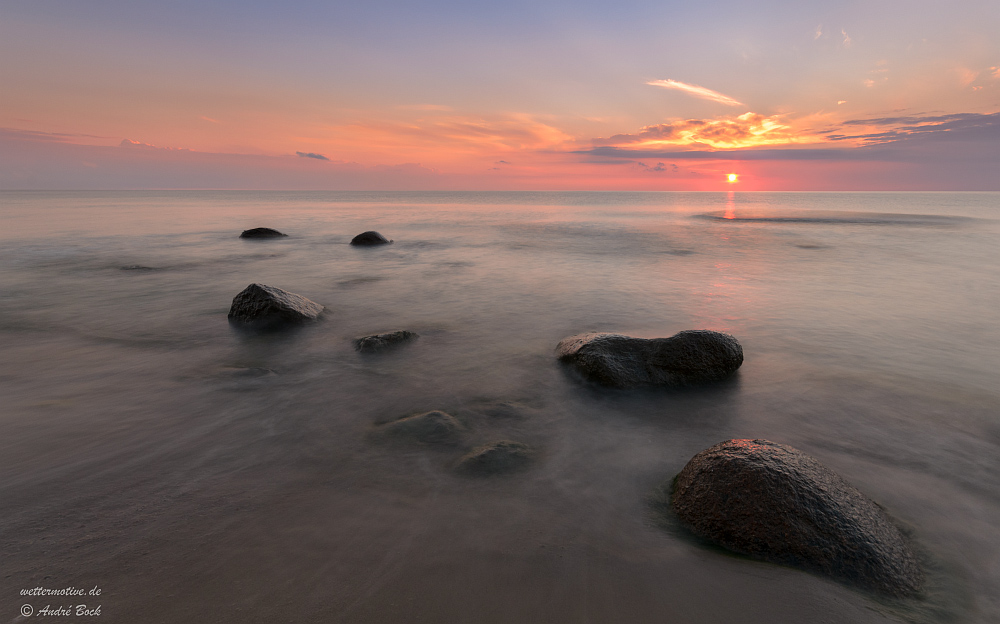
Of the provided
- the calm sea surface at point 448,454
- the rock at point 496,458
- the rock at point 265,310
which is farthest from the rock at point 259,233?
the rock at point 496,458

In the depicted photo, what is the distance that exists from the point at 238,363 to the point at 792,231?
3087 centimetres

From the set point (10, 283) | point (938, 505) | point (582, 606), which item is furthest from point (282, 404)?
point (10, 283)

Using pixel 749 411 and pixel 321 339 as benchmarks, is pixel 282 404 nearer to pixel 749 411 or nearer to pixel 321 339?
pixel 321 339

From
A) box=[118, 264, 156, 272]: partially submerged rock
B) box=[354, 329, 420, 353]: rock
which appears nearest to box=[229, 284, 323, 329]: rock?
box=[354, 329, 420, 353]: rock

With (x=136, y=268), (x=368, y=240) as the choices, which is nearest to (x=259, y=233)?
(x=368, y=240)

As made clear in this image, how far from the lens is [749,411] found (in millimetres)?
5090

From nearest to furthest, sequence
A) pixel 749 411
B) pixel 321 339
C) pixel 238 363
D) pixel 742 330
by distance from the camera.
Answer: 1. pixel 749 411
2. pixel 238 363
3. pixel 321 339
4. pixel 742 330

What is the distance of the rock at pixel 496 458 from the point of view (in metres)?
3.89

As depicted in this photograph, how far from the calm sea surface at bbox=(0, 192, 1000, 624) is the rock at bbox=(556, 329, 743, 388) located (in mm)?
252

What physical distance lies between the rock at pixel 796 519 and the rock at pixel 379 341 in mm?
4703

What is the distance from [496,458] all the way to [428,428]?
2.73 feet

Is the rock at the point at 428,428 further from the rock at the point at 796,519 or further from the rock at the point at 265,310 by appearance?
the rock at the point at 265,310

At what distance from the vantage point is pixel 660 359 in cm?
562

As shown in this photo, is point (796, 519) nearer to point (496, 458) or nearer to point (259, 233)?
point (496, 458)
